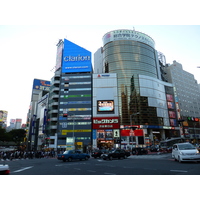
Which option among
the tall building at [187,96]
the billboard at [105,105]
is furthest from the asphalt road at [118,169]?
the tall building at [187,96]

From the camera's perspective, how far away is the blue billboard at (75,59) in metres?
78.9

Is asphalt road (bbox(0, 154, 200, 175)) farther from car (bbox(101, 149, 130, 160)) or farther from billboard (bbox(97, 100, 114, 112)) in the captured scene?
billboard (bbox(97, 100, 114, 112))

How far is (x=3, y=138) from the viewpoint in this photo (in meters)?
74.4

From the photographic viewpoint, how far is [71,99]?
240 ft

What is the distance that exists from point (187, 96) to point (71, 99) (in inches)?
2918

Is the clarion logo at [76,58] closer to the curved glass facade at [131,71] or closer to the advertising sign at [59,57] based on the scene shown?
the advertising sign at [59,57]

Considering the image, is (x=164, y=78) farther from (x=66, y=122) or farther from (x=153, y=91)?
(x=66, y=122)

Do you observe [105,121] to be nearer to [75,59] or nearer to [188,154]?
[75,59]

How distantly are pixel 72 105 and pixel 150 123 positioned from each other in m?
36.2

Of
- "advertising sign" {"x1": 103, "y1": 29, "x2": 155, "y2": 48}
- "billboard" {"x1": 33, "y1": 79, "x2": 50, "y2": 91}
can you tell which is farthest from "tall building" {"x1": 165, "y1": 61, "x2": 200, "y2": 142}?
"billboard" {"x1": 33, "y1": 79, "x2": 50, "y2": 91}

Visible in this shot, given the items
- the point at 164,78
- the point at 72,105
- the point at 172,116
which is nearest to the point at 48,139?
the point at 72,105

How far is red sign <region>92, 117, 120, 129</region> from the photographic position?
230 ft

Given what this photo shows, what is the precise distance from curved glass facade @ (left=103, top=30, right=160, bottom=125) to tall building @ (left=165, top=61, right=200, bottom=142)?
757 inches

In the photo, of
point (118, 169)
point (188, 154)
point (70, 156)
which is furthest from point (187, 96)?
point (118, 169)
